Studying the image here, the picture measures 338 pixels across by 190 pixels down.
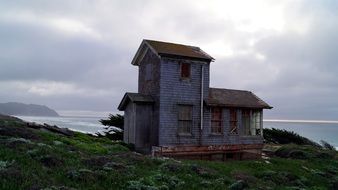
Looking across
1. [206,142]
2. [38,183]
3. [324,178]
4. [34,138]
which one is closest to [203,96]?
[206,142]

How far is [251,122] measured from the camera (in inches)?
1155

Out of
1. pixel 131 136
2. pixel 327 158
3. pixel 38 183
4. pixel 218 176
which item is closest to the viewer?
pixel 38 183

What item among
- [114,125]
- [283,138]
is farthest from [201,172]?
[283,138]

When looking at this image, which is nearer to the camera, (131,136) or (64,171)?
(64,171)

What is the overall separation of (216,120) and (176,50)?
5.77 metres

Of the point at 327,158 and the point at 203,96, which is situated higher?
the point at 203,96

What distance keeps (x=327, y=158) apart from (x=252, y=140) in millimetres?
7301

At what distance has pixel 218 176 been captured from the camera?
17312 millimetres

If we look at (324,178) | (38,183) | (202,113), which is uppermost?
(202,113)

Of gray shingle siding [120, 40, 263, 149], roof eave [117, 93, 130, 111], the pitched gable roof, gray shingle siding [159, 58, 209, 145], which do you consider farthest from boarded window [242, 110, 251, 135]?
roof eave [117, 93, 130, 111]

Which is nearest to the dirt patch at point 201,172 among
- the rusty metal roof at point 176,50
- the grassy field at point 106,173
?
the grassy field at point 106,173

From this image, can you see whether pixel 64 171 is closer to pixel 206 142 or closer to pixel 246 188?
pixel 246 188

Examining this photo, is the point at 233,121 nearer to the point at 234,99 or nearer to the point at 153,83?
the point at 234,99

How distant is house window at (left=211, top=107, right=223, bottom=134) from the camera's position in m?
27.2
